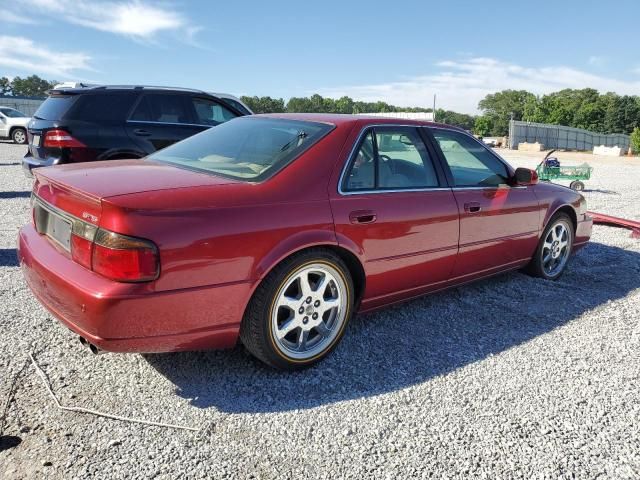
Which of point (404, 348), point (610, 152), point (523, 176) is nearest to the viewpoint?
point (404, 348)

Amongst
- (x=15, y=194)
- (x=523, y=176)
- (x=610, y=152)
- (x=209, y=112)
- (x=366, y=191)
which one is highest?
(x=610, y=152)

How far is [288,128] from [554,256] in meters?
2.96

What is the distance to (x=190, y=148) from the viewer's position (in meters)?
3.69

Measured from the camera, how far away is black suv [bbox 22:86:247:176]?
6.46 m

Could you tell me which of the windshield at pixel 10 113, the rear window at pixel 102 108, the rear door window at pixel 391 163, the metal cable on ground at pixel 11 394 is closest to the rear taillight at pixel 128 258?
the metal cable on ground at pixel 11 394

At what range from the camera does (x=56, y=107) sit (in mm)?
6738

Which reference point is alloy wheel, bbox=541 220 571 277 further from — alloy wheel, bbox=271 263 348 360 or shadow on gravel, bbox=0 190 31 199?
shadow on gravel, bbox=0 190 31 199

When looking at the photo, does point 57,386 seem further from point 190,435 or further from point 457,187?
point 457,187

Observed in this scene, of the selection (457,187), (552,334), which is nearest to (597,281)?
(552,334)

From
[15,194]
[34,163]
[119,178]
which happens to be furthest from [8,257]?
[15,194]

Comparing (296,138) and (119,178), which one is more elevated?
(296,138)

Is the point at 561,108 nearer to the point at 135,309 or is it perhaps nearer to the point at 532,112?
the point at 532,112

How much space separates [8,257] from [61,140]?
2.03 metres

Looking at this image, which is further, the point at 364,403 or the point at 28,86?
the point at 28,86
